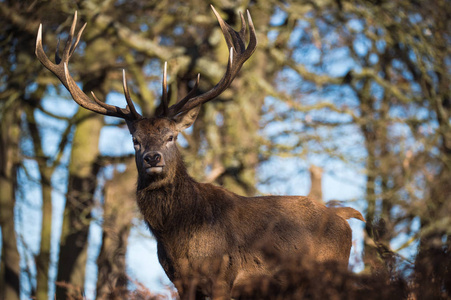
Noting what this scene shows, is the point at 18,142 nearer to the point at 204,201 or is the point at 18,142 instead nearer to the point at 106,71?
the point at 106,71

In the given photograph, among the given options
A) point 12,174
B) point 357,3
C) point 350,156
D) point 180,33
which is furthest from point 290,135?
point 12,174

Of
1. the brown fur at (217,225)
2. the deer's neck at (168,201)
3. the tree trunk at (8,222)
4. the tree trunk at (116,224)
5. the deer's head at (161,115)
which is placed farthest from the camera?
the tree trunk at (8,222)

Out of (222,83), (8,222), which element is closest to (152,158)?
(222,83)

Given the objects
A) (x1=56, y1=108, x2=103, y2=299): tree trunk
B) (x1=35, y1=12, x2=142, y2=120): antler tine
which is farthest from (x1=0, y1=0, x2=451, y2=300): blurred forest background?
(x1=35, y1=12, x2=142, y2=120): antler tine

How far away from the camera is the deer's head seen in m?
5.91

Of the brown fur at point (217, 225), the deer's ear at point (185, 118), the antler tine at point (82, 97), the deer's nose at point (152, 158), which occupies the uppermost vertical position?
the antler tine at point (82, 97)

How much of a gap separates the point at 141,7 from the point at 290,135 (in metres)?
5.04

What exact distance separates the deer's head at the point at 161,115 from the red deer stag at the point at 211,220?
1 cm

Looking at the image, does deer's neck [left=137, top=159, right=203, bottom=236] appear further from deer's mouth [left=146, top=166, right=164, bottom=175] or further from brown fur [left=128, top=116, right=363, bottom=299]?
deer's mouth [left=146, top=166, right=164, bottom=175]

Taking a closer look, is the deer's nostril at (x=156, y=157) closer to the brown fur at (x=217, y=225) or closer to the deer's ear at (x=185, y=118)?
the brown fur at (x=217, y=225)

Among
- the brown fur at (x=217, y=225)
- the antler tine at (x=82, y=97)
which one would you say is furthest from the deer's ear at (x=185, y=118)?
the antler tine at (x=82, y=97)

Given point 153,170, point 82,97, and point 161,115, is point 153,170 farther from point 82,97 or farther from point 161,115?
point 82,97

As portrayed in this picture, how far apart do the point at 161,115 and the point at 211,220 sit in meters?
1.47

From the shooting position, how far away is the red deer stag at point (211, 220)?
5.57 metres
